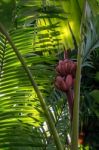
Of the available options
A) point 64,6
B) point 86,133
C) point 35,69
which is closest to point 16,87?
point 35,69

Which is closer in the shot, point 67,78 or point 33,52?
point 67,78

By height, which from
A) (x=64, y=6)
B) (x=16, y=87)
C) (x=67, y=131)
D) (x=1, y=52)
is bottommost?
(x=67, y=131)

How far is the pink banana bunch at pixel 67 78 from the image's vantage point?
121cm

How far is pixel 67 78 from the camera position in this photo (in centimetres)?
122

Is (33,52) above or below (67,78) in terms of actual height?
above

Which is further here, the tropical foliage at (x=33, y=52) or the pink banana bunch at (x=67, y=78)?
the tropical foliage at (x=33, y=52)

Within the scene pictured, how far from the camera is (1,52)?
62.5 inches

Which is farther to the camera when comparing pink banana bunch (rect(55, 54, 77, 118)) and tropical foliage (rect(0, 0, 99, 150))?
tropical foliage (rect(0, 0, 99, 150))

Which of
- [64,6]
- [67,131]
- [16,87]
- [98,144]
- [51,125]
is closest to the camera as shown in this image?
[51,125]

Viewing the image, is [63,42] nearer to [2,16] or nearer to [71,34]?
[71,34]

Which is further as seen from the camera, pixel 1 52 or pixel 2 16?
pixel 1 52

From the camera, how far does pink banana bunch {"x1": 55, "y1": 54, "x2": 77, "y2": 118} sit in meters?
1.21

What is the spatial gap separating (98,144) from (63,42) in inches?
72.4

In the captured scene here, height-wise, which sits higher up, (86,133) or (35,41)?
(35,41)
